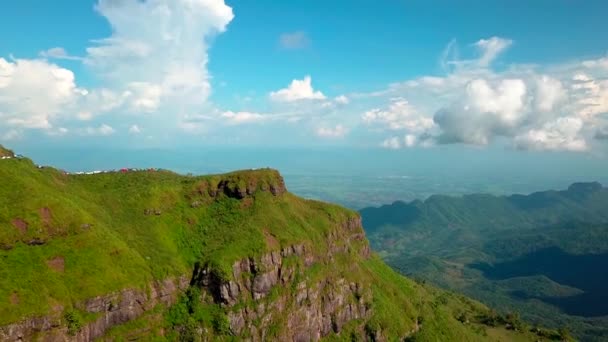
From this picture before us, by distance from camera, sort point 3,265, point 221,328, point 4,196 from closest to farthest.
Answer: point 3,265 → point 4,196 → point 221,328

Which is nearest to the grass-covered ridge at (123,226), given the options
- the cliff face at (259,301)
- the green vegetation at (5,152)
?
the cliff face at (259,301)

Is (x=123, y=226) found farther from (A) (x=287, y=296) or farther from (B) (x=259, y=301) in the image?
(A) (x=287, y=296)

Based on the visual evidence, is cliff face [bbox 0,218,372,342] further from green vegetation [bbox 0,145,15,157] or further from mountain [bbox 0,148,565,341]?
green vegetation [bbox 0,145,15,157]

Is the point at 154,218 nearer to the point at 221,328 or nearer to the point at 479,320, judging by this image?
the point at 221,328

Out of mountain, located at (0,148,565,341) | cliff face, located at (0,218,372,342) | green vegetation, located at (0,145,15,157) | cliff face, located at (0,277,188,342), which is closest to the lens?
cliff face, located at (0,277,188,342)

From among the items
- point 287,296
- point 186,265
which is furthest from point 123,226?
point 287,296

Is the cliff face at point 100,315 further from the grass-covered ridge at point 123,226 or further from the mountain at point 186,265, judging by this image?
the grass-covered ridge at point 123,226

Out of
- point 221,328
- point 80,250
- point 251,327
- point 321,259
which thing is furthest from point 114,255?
point 321,259

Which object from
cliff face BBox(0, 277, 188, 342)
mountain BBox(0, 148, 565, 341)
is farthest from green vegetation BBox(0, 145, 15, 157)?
cliff face BBox(0, 277, 188, 342)
